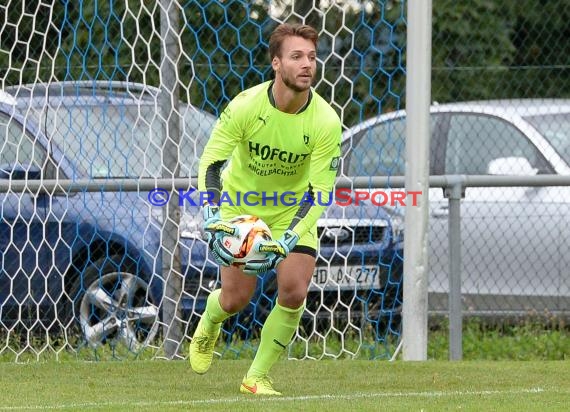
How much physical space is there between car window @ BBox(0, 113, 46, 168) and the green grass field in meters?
1.45

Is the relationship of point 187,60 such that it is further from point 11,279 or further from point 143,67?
point 11,279

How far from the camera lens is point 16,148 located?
9.71 meters

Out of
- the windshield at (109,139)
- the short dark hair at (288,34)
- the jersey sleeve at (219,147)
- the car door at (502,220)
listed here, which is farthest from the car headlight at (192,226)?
the short dark hair at (288,34)

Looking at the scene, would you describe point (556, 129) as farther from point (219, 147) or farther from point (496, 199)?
point (219, 147)

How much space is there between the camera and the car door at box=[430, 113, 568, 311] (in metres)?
10.2

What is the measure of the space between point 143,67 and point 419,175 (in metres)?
2.40

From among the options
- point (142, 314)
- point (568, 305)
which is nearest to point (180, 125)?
point (142, 314)

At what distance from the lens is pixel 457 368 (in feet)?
28.3

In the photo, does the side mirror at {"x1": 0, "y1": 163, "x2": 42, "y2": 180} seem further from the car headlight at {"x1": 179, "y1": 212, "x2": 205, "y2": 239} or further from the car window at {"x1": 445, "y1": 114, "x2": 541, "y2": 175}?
the car window at {"x1": 445, "y1": 114, "x2": 541, "y2": 175}

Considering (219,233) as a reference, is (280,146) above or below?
above

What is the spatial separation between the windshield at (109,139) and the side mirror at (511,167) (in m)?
2.38

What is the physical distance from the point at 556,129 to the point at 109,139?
11.1 feet

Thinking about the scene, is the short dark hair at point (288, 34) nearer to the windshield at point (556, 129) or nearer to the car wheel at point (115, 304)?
the car wheel at point (115, 304)

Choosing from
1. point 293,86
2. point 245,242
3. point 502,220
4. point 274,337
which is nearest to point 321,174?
point 293,86
